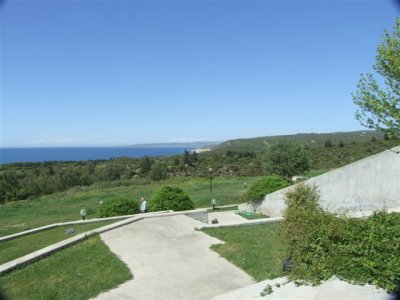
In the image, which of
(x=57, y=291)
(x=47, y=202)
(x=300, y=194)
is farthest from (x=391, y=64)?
(x=47, y=202)

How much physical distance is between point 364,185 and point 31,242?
1155 centimetres

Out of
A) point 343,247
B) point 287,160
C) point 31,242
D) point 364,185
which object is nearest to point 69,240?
point 31,242

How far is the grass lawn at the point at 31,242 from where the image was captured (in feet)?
37.9

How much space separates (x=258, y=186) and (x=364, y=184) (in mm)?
5729

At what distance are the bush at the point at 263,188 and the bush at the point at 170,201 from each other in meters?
3.40

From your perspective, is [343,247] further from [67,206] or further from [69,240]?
[67,206]

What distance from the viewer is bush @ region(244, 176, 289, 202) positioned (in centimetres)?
1841

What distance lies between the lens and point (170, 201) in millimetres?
16609

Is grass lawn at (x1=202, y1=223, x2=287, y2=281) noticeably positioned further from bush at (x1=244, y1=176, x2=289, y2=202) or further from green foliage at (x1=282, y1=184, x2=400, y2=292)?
bush at (x1=244, y1=176, x2=289, y2=202)

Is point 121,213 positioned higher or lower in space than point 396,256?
lower

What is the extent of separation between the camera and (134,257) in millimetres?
9891

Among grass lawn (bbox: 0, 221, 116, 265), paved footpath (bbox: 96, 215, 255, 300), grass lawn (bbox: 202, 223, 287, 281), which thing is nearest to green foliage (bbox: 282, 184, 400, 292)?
grass lawn (bbox: 202, 223, 287, 281)

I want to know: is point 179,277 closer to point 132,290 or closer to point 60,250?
point 132,290

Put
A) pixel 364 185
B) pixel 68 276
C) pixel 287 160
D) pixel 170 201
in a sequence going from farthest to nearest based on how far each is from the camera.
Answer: pixel 287 160, pixel 170 201, pixel 364 185, pixel 68 276
